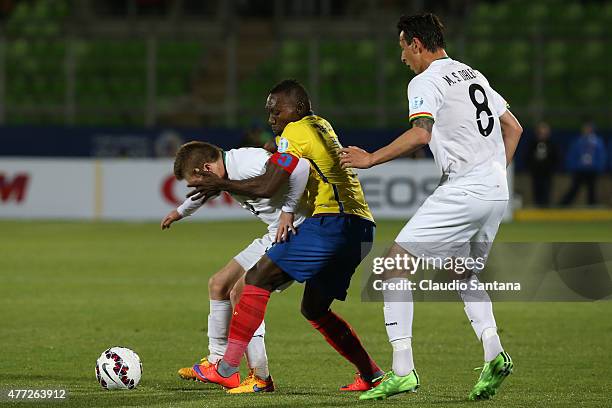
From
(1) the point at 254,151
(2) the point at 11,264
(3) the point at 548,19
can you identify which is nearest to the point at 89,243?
(2) the point at 11,264

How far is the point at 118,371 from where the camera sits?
23.9 feet

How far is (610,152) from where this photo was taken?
26531 millimetres

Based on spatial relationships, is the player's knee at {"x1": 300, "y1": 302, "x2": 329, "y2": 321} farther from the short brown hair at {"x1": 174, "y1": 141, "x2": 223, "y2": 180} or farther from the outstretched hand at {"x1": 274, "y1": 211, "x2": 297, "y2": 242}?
the short brown hair at {"x1": 174, "y1": 141, "x2": 223, "y2": 180}

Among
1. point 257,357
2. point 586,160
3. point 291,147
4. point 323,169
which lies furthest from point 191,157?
point 586,160

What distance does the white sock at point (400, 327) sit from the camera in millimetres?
6598

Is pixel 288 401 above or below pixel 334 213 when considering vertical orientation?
below

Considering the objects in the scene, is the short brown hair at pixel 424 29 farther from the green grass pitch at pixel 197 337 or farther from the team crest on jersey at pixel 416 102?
the green grass pitch at pixel 197 337

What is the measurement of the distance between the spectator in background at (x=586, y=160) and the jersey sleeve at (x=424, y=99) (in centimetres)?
1961

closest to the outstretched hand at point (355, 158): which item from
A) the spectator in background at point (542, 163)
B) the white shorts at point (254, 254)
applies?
the white shorts at point (254, 254)

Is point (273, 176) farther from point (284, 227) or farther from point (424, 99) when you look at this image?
point (424, 99)

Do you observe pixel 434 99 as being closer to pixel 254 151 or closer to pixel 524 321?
pixel 254 151

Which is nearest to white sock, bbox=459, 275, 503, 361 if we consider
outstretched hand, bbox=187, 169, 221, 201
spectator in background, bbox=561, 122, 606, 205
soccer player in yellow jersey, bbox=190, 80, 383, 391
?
soccer player in yellow jersey, bbox=190, 80, 383, 391

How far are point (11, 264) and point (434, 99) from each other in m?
10.5
